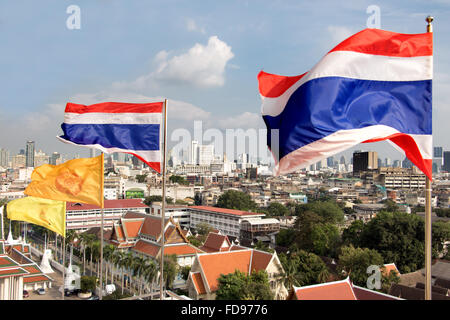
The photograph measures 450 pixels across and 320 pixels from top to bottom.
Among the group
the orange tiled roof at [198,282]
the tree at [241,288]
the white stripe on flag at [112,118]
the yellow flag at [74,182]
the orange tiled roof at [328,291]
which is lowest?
the orange tiled roof at [198,282]

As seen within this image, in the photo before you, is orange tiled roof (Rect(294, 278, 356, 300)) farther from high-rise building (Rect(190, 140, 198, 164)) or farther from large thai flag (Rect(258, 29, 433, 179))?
high-rise building (Rect(190, 140, 198, 164))

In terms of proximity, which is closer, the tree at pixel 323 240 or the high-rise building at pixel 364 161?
the tree at pixel 323 240

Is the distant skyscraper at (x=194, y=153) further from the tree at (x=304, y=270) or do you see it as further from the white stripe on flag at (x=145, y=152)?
the white stripe on flag at (x=145, y=152)

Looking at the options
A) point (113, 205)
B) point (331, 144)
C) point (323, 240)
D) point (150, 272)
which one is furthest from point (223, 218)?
point (331, 144)

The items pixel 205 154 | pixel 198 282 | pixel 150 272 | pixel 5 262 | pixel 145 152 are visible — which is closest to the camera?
pixel 145 152

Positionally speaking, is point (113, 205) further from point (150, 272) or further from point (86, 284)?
point (150, 272)

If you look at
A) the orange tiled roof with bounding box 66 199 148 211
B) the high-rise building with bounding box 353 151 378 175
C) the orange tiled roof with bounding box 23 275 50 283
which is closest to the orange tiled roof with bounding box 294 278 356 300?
the orange tiled roof with bounding box 23 275 50 283

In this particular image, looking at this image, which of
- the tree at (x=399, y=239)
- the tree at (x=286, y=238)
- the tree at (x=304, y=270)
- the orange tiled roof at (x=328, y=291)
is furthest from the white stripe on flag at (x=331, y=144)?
the tree at (x=286, y=238)
